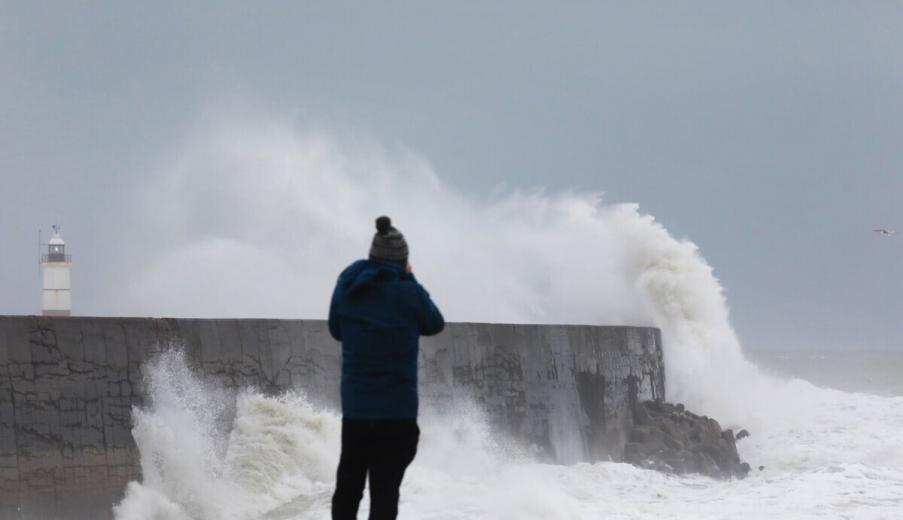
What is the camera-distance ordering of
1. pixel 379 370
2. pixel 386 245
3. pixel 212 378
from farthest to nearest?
pixel 212 378 → pixel 386 245 → pixel 379 370

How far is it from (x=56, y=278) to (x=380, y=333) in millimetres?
24339

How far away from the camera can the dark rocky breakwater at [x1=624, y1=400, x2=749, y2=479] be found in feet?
47.3

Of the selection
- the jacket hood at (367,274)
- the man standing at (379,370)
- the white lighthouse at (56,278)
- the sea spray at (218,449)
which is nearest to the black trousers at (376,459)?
the man standing at (379,370)

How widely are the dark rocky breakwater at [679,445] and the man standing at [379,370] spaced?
33.2 feet

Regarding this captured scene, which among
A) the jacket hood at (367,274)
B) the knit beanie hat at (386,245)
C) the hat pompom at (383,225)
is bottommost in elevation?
the jacket hood at (367,274)

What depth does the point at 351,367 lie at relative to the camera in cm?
440

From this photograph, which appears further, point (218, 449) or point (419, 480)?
point (419, 480)

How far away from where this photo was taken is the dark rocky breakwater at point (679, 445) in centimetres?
1443

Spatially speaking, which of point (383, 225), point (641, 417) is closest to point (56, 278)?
point (641, 417)

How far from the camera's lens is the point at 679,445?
1486 centimetres

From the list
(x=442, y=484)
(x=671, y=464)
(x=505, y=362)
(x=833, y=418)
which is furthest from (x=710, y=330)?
(x=442, y=484)

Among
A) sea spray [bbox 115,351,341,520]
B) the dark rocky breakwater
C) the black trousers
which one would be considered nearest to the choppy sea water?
sea spray [bbox 115,351,341,520]

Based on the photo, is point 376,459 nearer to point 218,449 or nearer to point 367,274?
point 367,274

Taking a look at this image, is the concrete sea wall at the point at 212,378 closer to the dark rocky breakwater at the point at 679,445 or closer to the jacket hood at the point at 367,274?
the dark rocky breakwater at the point at 679,445
